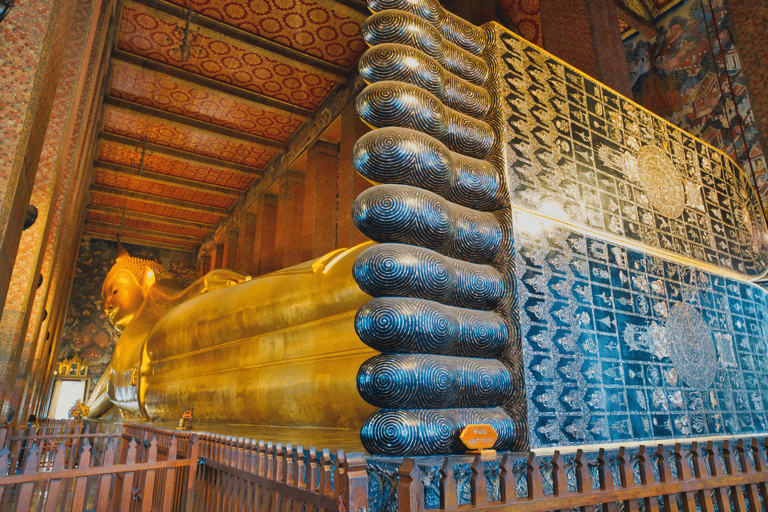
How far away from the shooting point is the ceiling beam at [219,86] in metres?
7.33

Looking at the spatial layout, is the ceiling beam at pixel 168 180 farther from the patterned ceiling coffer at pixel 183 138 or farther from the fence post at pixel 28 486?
the fence post at pixel 28 486

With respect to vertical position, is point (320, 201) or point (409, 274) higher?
point (320, 201)

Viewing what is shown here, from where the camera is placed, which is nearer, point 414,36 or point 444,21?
point 414,36

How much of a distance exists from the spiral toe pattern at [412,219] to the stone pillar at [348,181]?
468cm

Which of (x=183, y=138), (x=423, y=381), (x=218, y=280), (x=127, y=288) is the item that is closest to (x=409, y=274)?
(x=423, y=381)

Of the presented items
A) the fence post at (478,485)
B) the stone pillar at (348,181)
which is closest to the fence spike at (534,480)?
the fence post at (478,485)

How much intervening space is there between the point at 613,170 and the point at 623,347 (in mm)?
1255

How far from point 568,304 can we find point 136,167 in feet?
33.6

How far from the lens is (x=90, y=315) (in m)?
13.3

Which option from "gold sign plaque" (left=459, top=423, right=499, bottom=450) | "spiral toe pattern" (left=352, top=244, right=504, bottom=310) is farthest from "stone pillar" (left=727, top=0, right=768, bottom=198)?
"gold sign plaque" (left=459, top=423, right=499, bottom=450)

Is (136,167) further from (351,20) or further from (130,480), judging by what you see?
(130,480)

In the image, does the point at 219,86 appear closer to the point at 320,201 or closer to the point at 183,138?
the point at 183,138

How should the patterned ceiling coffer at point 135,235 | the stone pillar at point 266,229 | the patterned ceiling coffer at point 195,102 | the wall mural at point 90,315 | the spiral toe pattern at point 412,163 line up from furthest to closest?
Result: the patterned ceiling coffer at point 135,235, the wall mural at point 90,315, the stone pillar at point 266,229, the patterned ceiling coffer at point 195,102, the spiral toe pattern at point 412,163

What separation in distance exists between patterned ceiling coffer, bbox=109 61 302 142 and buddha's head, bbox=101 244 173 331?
2.94 metres
